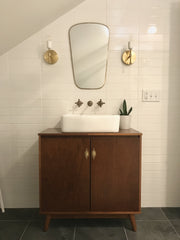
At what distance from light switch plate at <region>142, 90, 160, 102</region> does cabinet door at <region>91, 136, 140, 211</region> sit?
51 cm

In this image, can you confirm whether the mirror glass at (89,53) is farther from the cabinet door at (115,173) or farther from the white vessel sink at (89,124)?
the cabinet door at (115,173)

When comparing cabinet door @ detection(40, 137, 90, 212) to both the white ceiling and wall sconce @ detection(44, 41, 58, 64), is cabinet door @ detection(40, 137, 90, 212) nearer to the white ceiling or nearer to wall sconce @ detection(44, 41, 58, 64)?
wall sconce @ detection(44, 41, 58, 64)

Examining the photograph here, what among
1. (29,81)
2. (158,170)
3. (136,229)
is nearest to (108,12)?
(29,81)

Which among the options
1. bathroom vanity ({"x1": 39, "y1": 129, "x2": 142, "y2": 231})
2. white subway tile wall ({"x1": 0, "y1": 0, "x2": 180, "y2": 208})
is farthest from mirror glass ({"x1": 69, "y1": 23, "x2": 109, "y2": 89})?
bathroom vanity ({"x1": 39, "y1": 129, "x2": 142, "y2": 231})

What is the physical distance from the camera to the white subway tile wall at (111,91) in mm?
1474

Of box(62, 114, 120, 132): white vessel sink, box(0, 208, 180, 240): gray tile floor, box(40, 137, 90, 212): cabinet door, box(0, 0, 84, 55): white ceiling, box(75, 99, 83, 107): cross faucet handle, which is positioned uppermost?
box(0, 0, 84, 55): white ceiling

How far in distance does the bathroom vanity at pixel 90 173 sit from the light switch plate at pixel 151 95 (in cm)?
50

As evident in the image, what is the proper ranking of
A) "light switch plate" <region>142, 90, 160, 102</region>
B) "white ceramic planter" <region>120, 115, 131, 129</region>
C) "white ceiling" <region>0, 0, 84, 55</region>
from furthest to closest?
"light switch plate" <region>142, 90, 160, 102</region>, "white ceramic planter" <region>120, 115, 131, 129</region>, "white ceiling" <region>0, 0, 84, 55</region>

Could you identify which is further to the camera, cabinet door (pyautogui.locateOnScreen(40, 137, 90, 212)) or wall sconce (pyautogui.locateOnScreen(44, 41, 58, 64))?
wall sconce (pyautogui.locateOnScreen(44, 41, 58, 64))

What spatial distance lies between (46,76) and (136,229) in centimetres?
148

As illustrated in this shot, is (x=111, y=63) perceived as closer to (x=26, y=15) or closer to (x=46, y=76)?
(x=46, y=76)

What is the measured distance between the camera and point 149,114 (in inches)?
60.2

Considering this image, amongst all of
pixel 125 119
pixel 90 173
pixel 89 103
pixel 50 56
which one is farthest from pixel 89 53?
pixel 90 173

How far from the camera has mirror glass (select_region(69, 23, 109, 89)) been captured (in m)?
1.47
